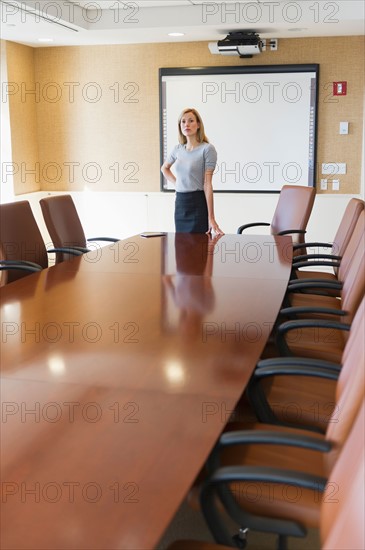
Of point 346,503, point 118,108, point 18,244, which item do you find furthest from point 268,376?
point 118,108

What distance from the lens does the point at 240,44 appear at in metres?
6.39

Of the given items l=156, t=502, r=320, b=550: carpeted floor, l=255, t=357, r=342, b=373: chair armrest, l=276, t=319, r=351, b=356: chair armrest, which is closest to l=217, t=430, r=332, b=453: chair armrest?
l=255, t=357, r=342, b=373: chair armrest

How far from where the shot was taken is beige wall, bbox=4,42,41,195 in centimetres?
703

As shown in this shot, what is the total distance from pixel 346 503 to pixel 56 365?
1.22m

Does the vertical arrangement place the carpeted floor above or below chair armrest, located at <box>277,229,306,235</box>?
below

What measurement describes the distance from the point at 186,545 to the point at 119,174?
20.7ft

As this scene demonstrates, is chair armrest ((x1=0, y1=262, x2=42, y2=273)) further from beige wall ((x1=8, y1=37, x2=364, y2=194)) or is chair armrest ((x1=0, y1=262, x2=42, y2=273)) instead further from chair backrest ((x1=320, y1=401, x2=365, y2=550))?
beige wall ((x1=8, y1=37, x2=364, y2=194))

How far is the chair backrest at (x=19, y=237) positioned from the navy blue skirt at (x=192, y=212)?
1353mm

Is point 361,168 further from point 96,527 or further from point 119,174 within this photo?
point 96,527

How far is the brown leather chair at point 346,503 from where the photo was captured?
112 centimetres

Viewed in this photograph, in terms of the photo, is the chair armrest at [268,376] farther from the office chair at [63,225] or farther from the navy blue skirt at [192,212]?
the navy blue skirt at [192,212]

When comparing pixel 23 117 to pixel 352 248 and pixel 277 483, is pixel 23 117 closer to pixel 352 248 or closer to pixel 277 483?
pixel 352 248

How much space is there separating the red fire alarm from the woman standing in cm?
213

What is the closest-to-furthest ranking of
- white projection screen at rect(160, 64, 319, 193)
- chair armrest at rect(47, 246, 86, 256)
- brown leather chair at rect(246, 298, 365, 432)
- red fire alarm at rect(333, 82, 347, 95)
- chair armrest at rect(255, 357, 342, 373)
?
1. brown leather chair at rect(246, 298, 365, 432)
2. chair armrest at rect(255, 357, 342, 373)
3. chair armrest at rect(47, 246, 86, 256)
4. red fire alarm at rect(333, 82, 347, 95)
5. white projection screen at rect(160, 64, 319, 193)
